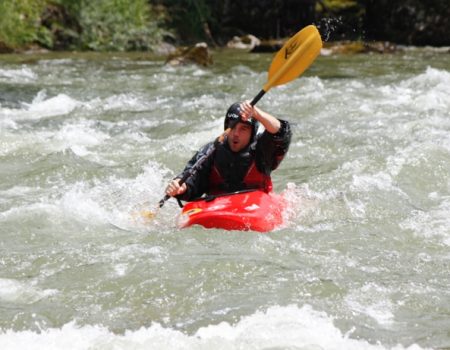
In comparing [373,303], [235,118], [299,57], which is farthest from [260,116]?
[373,303]

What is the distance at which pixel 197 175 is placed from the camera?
5828 mm

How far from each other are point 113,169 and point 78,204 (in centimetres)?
135

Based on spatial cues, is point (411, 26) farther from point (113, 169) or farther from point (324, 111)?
point (113, 169)

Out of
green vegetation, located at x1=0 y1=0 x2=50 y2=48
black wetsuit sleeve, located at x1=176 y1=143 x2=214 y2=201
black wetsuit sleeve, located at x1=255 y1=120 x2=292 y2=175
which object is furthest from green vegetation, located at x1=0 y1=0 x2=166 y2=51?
black wetsuit sleeve, located at x1=255 y1=120 x2=292 y2=175

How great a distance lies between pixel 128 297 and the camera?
405 centimetres

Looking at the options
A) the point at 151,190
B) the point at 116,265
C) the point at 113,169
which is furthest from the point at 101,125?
the point at 116,265

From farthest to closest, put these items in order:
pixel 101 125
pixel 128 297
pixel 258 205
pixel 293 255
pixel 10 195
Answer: pixel 101 125, pixel 10 195, pixel 258 205, pixel 293 255, pixel 128 297

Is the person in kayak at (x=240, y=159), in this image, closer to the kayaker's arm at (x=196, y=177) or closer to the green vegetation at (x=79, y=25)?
the kayaker's arm at (x=196, y=177)

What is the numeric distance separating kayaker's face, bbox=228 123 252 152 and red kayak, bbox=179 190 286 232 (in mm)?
343

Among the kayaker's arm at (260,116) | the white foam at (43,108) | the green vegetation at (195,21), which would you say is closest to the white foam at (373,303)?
the kayaker's arm at (260,116)

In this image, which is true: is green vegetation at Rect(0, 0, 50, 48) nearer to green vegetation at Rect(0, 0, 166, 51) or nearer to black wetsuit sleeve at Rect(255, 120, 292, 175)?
green vegetation at Rect(0, 0, 166, 51)

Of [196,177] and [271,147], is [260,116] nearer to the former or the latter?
[271,147]

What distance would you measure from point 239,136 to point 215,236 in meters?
0.86

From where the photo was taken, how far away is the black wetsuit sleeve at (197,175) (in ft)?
19.0
